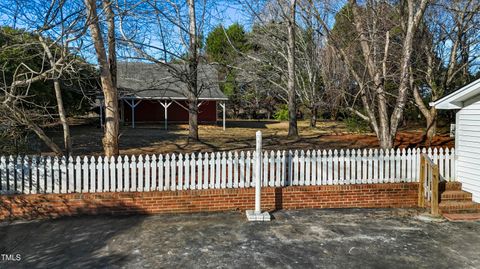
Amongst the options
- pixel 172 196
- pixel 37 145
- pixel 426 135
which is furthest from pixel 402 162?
pixel 37 145

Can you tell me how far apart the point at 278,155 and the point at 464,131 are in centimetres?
414

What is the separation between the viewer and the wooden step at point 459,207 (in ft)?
25.3

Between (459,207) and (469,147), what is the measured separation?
4.41 ft

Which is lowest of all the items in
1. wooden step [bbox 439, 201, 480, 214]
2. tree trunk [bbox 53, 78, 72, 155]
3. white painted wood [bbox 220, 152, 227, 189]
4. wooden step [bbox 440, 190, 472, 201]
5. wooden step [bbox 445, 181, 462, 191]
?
wooden step [bbox 439, 201, 480, 214]

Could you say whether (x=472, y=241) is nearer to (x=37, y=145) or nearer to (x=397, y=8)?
(x=397, y=8)

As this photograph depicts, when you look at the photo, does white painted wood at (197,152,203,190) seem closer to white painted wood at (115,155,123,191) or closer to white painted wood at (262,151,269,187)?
white painted wood at (262,151,269,187)

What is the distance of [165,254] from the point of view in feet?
18.1

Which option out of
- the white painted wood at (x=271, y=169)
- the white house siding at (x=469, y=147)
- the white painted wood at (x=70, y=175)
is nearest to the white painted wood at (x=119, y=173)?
the white painted wood at (x=70, y=175)

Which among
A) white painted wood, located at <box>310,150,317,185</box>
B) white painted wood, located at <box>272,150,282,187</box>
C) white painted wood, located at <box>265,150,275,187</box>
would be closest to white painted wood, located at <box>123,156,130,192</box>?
white painted wood, located at <box>265,150,275,187</box>

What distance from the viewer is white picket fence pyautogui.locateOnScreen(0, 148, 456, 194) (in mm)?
7113

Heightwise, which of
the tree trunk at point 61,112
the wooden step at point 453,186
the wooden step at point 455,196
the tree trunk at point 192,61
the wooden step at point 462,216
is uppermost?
the tree trunk at point 192,61

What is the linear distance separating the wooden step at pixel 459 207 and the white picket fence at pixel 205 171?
822 mm

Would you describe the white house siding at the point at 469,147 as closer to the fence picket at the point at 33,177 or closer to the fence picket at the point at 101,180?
the fence picket at the point at 101,180

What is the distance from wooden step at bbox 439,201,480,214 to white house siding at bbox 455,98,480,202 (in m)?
0.20
